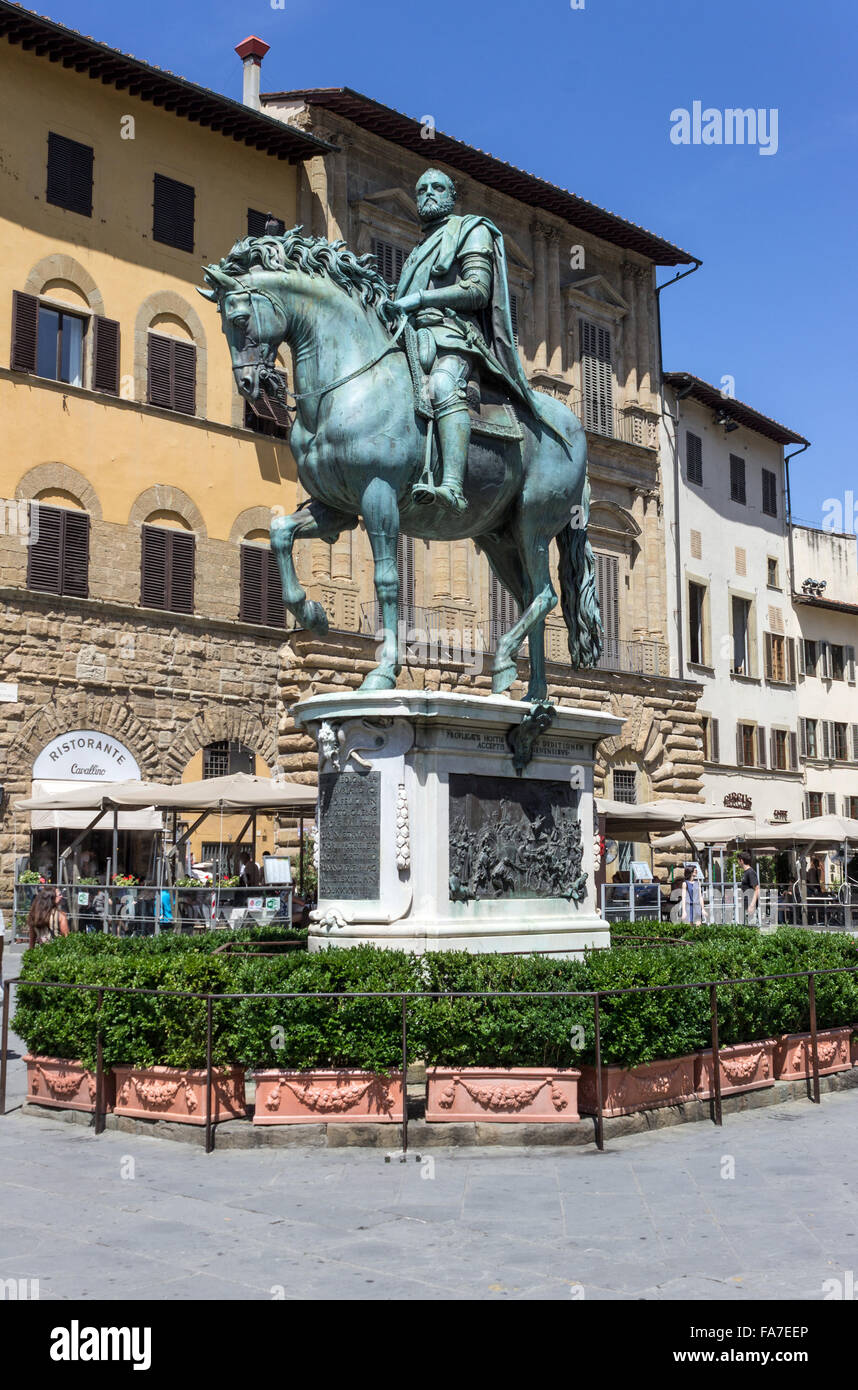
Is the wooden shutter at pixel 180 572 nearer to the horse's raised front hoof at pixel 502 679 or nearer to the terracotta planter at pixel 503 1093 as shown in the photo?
the horse's raised front hoof at pixel 502 679

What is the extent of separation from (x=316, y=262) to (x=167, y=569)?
60.8ft

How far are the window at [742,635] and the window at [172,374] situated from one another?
21.8m

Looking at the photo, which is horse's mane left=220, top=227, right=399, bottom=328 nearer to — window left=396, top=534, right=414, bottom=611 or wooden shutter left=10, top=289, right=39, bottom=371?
wooden shutter left=10, top=289, right=39, bottom=371

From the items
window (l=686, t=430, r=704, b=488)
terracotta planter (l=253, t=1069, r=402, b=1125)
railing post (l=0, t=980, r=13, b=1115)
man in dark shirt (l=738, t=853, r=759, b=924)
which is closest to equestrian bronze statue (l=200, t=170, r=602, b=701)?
terracotta planter (l=253, t=1069, r=402, b=1125)

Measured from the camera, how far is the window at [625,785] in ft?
127

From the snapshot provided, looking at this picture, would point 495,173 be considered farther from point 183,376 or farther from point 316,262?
point 316,262

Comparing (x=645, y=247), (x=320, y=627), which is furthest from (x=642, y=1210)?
(x=645, y=247)

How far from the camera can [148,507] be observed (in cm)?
2848

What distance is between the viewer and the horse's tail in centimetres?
1209

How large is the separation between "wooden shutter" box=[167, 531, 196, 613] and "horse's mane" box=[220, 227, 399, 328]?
18.3 meters

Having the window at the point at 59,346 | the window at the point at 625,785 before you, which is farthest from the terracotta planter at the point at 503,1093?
the window at the point at 625,785

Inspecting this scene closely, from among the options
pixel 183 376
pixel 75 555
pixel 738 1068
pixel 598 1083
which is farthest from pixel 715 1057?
pixel 183 376

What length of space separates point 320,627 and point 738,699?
3558cm

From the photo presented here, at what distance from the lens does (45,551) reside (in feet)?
87.2
